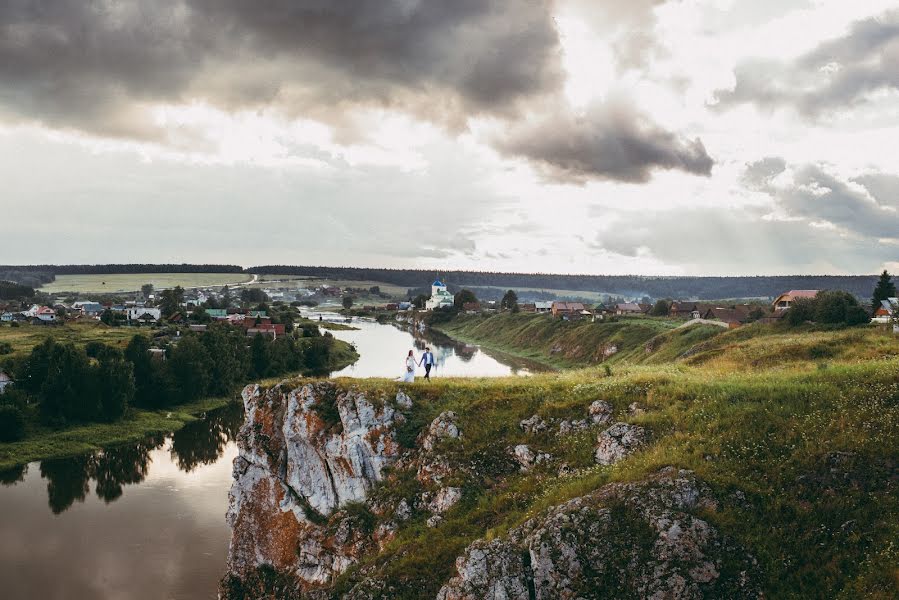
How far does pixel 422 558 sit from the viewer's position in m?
16.5

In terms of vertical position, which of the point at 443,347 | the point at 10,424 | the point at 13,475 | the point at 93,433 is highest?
the point at 10,424

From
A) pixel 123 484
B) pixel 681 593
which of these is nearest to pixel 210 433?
pixel 123 484

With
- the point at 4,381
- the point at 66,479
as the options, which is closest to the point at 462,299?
the point at 4,381

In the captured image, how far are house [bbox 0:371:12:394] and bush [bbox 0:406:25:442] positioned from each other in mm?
8614

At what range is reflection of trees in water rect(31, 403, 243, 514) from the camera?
131ft

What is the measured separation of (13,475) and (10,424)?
8.57m

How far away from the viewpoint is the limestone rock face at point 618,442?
58.7ft

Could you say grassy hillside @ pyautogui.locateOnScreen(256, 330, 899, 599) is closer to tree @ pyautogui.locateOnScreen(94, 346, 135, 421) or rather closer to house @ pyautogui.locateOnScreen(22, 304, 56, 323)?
tree @ pyautogui.locateOnScreen(94, 346, 135, 421)

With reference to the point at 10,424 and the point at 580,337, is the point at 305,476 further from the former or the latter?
the point at 580,337

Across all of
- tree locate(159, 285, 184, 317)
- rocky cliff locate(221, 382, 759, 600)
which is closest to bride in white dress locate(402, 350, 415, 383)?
rocky cliff locate(221, 382, 759, 600)

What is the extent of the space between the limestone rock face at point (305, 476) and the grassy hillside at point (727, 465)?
1.08 m

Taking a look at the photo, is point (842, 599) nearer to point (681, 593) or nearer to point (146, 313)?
point (681, 593)

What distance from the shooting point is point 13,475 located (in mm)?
43750

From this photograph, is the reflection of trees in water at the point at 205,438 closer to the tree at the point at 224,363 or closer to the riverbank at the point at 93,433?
the riverbank at the point at 93,433
